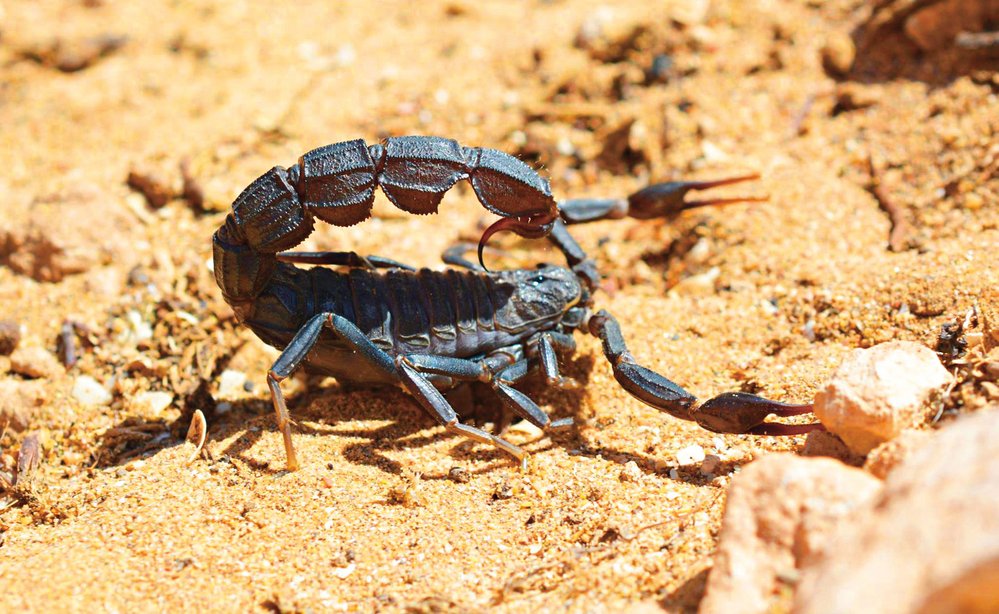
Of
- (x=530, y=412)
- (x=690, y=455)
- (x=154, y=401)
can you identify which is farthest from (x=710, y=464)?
(x=154, y=401)

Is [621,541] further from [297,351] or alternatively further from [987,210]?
[987,210]

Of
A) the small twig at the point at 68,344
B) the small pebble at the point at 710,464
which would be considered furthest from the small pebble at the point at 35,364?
the small pebble at the point at 710,464

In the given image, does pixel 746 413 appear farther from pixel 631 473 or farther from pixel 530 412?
pixel 530 412

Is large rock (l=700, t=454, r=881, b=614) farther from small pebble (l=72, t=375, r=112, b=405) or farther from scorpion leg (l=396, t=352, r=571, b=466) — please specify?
small pebble (l=72, t=375, r=112, b=405)

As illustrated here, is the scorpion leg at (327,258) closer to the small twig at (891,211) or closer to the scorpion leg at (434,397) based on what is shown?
the scorpion leg at (434,397)

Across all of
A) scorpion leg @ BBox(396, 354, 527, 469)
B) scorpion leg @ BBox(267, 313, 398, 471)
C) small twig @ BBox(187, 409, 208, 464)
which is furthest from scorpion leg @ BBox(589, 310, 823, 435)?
small twig @ BBox(187, 409, 208, 464)

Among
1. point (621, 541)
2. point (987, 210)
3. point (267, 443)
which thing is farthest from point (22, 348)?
point (987, 210)
